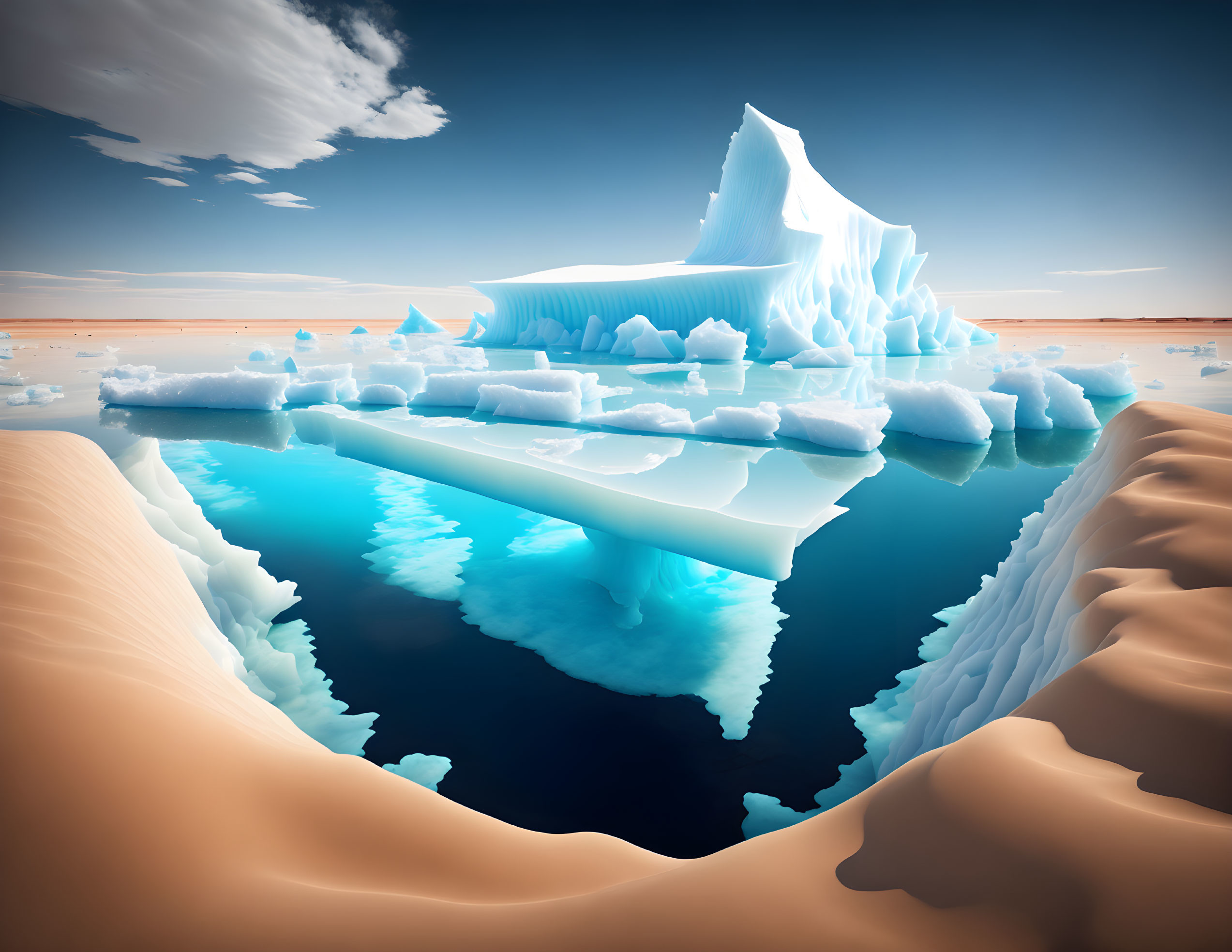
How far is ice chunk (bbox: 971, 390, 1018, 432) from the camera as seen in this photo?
227 inches

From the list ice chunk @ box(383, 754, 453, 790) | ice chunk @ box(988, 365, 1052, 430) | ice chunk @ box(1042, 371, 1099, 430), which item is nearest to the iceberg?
ice chunk @ box(988, 365, 1052, 430)

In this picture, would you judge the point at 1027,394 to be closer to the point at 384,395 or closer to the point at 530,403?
the point at 530,403

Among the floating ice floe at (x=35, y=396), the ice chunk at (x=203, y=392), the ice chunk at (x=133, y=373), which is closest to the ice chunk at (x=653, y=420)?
the ice chunk at (x=203, y=392)

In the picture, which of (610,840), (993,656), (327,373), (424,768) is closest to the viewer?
(610,840)

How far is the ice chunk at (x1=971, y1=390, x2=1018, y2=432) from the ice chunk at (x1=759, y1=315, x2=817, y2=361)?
6.39 m

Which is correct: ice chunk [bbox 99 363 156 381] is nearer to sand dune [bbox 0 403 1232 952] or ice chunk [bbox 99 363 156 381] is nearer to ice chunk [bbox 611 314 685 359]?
ice chunk [bbox 611 314 685 359]

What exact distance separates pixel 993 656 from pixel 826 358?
33.3 feet

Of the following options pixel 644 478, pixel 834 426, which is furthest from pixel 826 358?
pixel 644 478

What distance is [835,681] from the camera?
2416mm

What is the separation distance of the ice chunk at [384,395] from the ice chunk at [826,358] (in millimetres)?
7655

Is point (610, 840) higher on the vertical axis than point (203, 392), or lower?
lower

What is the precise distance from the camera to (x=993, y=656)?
174 centimetres

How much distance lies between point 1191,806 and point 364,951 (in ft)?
2.74

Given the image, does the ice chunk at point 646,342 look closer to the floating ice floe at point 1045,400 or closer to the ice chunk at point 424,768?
the floating ice floe at point 1045,400
